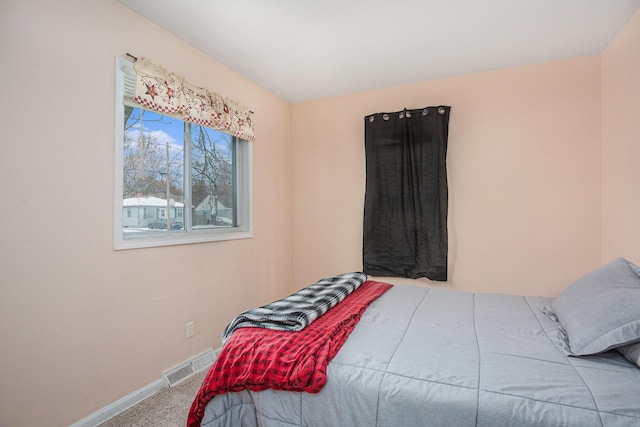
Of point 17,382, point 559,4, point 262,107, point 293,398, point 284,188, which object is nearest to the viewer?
point 293,398

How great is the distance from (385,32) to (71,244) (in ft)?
7.77

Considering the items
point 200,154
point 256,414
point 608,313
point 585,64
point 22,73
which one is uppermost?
point 585,64

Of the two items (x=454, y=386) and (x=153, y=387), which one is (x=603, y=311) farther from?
(x=153, y=387)

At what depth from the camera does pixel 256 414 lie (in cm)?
123

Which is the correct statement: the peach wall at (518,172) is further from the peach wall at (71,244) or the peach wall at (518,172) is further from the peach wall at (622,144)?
the peach wall at (71,244)

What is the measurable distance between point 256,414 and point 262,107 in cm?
273

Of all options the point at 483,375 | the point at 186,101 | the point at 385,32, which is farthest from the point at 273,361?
the point at 385,32

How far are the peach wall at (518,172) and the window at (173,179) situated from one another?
4.12 ft

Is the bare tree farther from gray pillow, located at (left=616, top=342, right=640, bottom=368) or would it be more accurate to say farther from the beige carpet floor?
gray pillow, located at (left=616, top=342, right=640, bottom=368)

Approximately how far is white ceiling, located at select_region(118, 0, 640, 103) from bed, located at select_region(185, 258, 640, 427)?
5.45ft

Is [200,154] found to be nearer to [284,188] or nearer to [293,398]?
[284,188]

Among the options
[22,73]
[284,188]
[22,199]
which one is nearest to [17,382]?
[22,199]

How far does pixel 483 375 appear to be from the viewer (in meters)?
1.06

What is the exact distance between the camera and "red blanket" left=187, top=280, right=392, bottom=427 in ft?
3.69
